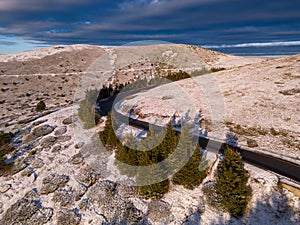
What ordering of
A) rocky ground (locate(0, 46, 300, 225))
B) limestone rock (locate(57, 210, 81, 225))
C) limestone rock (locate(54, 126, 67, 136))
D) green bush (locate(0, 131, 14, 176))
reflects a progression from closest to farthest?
rocky ground (locate(0, 46, 300, 225)) → limestone rock (locate(57, 210, 81, 225)) → green bush (locate(0, 131, 14, 176)) → limestone rock (locate(54, 126, 67, 136))

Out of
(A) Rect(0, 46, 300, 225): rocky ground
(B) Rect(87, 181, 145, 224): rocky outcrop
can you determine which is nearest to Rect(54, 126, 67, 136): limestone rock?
(A) Rect(0, 46, 300, 225): rocky ground

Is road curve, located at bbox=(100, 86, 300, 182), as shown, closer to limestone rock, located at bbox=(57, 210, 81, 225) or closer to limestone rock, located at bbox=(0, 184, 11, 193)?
limestone rock, located at bbox=(57, 210, 81, 225)

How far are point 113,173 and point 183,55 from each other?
112m

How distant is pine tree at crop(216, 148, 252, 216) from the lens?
13742 mm

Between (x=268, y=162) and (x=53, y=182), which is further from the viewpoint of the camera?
(x=53, y=182)

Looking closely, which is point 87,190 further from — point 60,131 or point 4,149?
point 4,149

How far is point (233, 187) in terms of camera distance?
45.4ft

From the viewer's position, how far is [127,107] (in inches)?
1492

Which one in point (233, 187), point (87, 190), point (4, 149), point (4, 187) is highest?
point (233, 187)

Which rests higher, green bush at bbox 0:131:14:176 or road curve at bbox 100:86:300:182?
road curve at bbox 100:86:300:182

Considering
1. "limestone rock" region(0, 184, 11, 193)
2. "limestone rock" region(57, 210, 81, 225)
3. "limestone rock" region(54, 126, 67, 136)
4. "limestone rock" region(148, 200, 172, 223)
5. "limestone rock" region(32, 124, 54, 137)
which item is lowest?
"limestone rock" region(0, 184, 11, 193)

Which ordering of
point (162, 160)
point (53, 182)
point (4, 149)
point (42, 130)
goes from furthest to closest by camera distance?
point (42, 130)
point (4, 149)
point (53, 182)
point (162, 160)

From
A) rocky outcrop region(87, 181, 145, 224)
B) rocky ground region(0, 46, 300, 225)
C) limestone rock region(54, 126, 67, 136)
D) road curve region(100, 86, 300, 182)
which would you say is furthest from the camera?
limestone rock region(54, 126, 67, 136)

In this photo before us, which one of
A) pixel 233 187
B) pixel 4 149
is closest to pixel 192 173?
pixel 233 187
